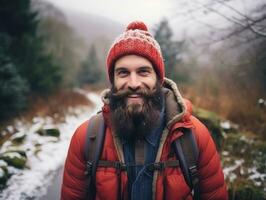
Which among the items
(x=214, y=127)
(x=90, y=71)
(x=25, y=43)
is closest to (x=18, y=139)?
(x=214, y=127)

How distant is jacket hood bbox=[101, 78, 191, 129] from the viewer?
2102mm

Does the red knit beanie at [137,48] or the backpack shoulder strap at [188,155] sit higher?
the red knit beanie at [137,48]

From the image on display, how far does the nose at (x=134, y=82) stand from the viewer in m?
2.14

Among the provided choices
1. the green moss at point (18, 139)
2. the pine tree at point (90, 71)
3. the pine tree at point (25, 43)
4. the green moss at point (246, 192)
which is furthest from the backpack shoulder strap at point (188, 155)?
the pine tree at point (90, 71)

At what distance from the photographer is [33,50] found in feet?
39.3

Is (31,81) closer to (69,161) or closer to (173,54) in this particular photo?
(173,54)

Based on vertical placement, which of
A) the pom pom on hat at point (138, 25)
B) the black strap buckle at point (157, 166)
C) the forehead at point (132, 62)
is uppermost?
the pom pom on hat at point (138, 25)

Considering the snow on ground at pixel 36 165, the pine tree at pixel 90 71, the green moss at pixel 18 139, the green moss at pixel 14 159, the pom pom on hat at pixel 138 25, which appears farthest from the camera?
the pine tree at pixel 90 71

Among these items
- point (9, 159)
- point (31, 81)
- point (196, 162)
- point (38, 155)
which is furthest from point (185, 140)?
point (31, 81)

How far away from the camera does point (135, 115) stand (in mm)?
2172

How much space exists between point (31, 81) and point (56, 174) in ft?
26.7

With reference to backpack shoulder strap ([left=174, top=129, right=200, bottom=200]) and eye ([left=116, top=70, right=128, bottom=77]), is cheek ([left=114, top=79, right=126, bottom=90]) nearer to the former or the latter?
eye ([left=116, top=70, right=128, bottom=77])

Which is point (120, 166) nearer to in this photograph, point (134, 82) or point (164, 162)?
point (164, 162)

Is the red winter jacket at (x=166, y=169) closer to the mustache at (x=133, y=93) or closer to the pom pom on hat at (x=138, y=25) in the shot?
the mustache at (x=133, y=93)
